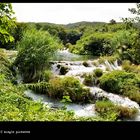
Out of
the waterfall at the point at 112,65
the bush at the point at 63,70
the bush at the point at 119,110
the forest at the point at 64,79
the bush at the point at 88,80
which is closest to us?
the forest at the point at 64,79

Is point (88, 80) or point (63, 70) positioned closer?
point (88, 80)

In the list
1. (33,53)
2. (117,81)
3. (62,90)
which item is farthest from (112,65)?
(33,53)

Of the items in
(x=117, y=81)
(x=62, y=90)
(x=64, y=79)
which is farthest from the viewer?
(x=117, y=81)

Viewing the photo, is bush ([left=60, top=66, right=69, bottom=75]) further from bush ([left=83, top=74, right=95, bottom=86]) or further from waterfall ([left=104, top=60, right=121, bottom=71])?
waterfall ([left=104, top=60, right=121, bottom=71])

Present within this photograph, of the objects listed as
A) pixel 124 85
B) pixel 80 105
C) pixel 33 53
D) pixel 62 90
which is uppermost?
pixel 33 53

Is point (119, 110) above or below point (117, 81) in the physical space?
below

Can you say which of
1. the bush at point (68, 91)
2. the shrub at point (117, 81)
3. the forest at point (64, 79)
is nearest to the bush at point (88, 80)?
the forest at point (64, 79)

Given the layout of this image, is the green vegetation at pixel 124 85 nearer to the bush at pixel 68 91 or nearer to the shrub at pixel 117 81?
the shrub at pixel 117 81

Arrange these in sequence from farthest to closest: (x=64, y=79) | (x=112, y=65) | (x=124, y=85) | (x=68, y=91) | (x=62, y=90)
A: 1. (x=112, y=65)
2. (x=124, y=85)
3. (x=64, y=79)
4. (x=62, y=90)
5. (x=68, y=91)

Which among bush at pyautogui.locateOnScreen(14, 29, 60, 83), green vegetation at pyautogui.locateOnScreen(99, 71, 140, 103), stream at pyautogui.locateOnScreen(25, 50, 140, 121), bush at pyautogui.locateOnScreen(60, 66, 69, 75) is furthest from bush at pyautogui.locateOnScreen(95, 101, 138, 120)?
bush at pyautogui.locateOnScreen(60, 66, 69, 75)

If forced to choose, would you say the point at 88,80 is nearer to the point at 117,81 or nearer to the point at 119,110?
the point at 117,81
